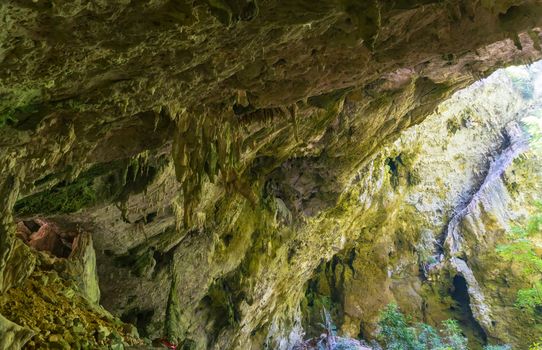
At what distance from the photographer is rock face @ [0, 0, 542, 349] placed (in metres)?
3.28

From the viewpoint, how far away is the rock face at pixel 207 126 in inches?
129

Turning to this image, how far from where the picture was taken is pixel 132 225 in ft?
25.6

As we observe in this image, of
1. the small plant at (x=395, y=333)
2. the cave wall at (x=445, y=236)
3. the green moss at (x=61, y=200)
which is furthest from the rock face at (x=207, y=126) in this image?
the cave wall at (x=445, y=236)

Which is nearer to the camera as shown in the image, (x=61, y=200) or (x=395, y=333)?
(x=61, y=200)

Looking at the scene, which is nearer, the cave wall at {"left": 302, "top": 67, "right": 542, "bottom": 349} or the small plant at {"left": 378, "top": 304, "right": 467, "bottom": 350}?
the small plant at {"left": 378, "top": 304, "right": 467, "bottom": 350}

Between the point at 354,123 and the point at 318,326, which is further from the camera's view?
the point at 318,326

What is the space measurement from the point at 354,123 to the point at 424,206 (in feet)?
42.8

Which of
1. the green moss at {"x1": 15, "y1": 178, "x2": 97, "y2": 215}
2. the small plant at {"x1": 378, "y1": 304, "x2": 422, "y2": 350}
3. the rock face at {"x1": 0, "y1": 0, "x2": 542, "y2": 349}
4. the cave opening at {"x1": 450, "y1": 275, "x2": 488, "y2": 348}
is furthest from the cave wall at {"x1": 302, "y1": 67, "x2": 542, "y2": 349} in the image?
the green moss at {"x1": 15, "y1": 178, "x2": 97, "y2": 215}

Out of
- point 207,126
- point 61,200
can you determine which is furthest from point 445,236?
point 61,200

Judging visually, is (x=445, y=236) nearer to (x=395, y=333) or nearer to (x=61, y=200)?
(x=395, y=333)

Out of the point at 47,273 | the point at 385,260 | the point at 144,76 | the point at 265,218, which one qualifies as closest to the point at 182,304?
the point at 265,218

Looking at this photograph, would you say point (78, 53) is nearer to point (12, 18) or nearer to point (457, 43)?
point (12, 18)

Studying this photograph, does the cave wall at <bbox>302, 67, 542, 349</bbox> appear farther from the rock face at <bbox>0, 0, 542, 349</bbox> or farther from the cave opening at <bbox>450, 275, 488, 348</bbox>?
the rock face at <bbox>0, 0, 542, 349</bbox>

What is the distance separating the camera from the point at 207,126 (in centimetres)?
548
